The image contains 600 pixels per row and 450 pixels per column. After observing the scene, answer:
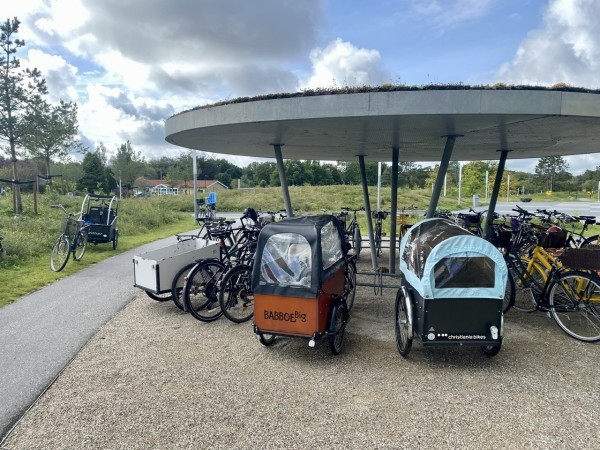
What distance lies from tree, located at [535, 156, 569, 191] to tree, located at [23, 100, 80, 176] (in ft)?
186

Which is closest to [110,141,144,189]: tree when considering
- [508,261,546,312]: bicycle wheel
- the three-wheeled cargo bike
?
the three-wheeled cargo bike

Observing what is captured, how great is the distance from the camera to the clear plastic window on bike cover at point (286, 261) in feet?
14.4

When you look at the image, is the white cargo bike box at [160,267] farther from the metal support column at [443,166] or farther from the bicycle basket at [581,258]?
the bicycle basket at [581,258]

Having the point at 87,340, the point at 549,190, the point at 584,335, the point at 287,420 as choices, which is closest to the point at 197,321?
the point at 87,340

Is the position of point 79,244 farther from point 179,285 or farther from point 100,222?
point 179,285

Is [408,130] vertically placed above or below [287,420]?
above

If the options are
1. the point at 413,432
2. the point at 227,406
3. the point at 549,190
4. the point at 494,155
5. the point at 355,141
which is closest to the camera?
the point at 413,432

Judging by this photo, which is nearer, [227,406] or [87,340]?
[227,406]

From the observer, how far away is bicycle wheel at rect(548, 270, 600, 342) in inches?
191

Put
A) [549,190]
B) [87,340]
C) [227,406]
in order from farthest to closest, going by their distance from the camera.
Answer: [549,190] → [87,340] → [227,406]

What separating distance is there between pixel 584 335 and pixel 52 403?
6133mm

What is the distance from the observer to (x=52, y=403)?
3572mm

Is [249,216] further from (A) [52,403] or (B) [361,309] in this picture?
(A) [52,403]

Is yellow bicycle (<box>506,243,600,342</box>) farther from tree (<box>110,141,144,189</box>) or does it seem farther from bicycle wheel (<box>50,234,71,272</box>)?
tree (<box>110,141,144,189</box>)
